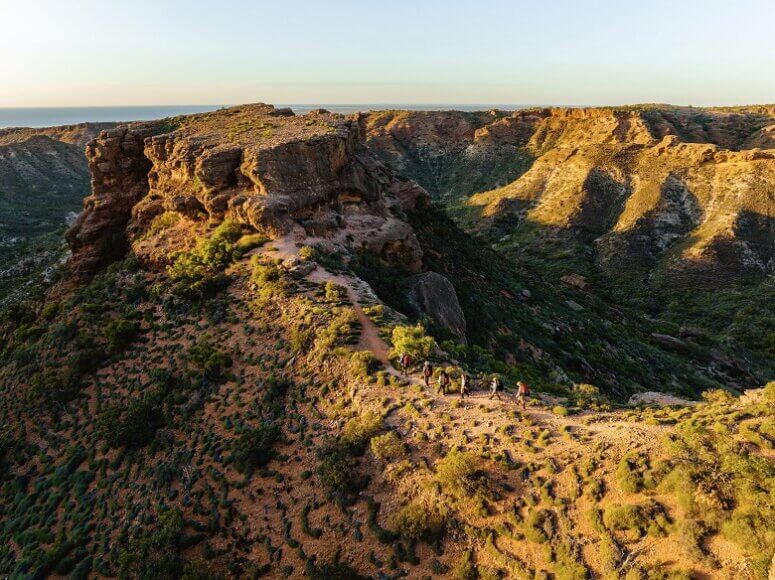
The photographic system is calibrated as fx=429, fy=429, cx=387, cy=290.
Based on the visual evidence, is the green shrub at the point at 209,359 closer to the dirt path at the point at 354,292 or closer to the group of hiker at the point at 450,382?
the dirt path at the point at 354,292

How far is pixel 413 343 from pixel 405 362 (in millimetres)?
1295

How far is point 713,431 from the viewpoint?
13.1m

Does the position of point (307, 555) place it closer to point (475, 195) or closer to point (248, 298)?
point (248, 298)

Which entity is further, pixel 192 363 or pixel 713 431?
pixel 192 363

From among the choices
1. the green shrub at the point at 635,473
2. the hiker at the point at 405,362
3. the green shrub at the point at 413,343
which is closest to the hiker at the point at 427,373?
the hiker at the point at 405,362

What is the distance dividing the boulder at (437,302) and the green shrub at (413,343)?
23.3 feet

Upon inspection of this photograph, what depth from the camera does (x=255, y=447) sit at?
17.7 meters

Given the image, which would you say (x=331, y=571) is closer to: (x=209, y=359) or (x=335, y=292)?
(x=209, y=359)

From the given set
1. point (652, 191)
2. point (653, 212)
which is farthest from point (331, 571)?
point (652, 191)

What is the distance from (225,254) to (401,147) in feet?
469

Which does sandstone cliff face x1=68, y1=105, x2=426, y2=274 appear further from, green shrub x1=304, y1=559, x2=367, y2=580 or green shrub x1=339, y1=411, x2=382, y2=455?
green shrub x1=304, y1=559, x2=367, y2=580

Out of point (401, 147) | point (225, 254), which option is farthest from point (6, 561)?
point (401, 147)

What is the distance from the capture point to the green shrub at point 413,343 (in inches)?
802

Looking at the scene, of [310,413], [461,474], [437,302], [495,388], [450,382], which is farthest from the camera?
[437,302]
